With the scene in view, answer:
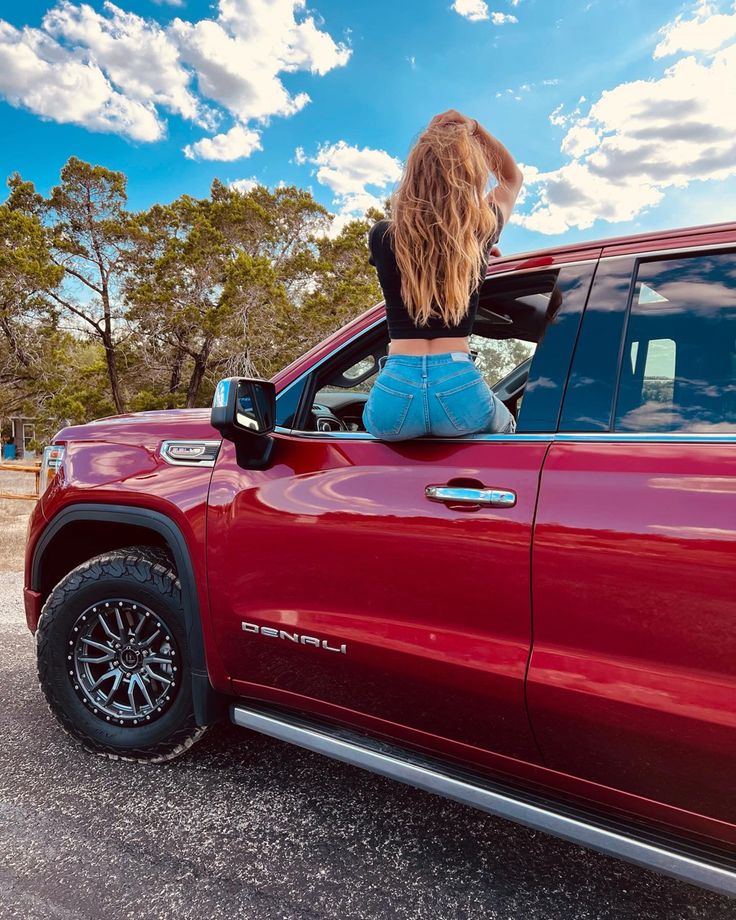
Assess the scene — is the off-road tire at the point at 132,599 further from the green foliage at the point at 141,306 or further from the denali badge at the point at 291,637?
the green foliage at the point at 141,306

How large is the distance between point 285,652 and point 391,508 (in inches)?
26.5

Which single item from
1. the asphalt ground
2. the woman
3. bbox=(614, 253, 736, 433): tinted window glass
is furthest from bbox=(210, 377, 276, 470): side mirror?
the asphalt ground

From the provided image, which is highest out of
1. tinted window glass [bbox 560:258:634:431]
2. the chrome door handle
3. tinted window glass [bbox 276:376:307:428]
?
tinted window glass [bbox 560:258:634:431]

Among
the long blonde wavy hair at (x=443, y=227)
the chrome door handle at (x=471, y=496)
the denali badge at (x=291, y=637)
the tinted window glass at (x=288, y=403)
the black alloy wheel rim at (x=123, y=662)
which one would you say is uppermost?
the long blonde wavy hair at (x=443, y=227)

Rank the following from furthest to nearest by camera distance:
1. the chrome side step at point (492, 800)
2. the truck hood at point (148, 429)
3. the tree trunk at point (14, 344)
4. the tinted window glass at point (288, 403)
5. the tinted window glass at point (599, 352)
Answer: the tree trunk at point (14, 344) < the truck hood at point (148, 429) < the tinted window glass at point (288, 403) < the tinted window glass at point (599, 352) < the chrome side step at point (492, 800)

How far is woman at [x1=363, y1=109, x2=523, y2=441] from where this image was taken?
6.41 ft

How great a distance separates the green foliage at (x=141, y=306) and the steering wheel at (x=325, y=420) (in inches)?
979

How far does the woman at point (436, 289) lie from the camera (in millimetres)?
1955

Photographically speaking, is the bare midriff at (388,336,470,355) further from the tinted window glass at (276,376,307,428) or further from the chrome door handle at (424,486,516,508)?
the tinted window glass at (276,376,307,428)

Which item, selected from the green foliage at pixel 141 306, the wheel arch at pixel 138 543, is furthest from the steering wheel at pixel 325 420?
the green foliage at pixel 141 306

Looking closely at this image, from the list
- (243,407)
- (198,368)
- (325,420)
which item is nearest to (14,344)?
(198,368)

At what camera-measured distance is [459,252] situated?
1955mm

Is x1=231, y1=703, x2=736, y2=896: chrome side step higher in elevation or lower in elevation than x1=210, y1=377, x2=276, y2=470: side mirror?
lower

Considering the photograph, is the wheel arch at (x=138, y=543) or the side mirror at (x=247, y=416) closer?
the side mirror at (x=247, y=416)
